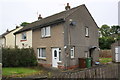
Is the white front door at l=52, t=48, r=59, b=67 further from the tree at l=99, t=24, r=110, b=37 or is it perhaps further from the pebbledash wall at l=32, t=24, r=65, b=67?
the tree at l=99, t=24, r=110, b=37

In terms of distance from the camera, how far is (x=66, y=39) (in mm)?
14164


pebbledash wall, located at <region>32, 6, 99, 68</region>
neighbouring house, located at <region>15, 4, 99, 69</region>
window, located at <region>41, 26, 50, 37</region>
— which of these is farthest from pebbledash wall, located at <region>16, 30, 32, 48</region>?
window, located at <region>41, 26, 50, 37</region>

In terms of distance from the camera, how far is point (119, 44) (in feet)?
65.4

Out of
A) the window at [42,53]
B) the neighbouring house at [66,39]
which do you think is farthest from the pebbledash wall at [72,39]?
the window at [42,53]

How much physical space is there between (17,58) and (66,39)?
20.9ft

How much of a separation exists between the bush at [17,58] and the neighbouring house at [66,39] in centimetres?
118

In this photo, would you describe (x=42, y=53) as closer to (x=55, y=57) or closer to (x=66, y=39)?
(x=55, y=57)

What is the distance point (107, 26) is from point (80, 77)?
5397cm

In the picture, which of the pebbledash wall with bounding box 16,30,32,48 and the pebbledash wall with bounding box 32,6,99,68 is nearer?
the pebbledash wall with bounding box 32,6,99,68

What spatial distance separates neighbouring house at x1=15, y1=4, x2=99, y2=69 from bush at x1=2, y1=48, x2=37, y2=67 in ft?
3.87

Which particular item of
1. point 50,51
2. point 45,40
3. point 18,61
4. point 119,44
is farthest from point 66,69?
point 119,44

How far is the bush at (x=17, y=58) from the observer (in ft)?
49.4

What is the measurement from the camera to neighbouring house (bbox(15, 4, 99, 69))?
1415cm

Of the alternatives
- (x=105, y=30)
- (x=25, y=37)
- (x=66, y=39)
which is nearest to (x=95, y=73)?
(x=66, y=39)
